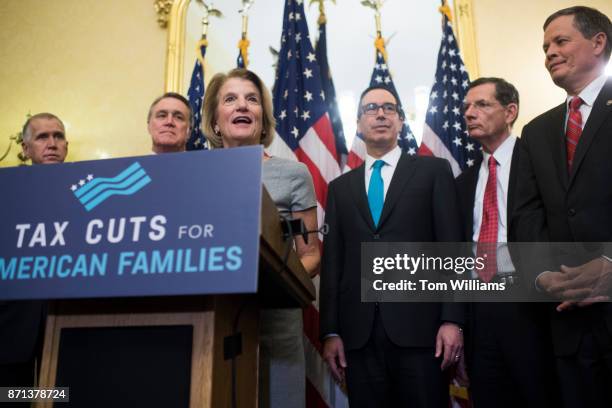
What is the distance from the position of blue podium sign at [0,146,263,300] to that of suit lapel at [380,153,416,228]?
1253mm

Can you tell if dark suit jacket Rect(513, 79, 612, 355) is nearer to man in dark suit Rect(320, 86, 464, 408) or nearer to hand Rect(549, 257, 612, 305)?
hand Rect(549, 257, 612, 305)

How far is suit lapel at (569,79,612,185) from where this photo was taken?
1676 millimetres

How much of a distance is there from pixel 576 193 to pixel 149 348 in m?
1.41

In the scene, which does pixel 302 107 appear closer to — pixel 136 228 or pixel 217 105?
pixel 217 105

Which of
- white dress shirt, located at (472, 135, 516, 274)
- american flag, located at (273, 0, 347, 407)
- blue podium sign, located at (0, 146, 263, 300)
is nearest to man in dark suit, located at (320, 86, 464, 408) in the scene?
white dress shirt, located at (472, 135, 516, 274)

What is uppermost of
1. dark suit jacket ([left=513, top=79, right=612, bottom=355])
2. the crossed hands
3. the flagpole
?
the flagpole

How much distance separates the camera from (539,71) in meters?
3.52

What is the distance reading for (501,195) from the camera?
2188 millimetres

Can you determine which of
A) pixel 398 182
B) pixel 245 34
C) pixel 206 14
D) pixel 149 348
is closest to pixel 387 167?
pixel 398 182

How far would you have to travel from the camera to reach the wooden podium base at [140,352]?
35.2 inches

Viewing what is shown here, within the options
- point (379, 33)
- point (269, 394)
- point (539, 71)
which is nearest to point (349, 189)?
point (269, 394)

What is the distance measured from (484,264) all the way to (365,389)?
699mm


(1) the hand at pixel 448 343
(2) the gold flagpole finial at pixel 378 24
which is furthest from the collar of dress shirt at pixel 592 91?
(2) the gold flagpole finial at pixel 378 24

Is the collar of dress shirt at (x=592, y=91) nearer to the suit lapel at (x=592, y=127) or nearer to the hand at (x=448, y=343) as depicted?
the suit lapel at (x=592, y=127)
